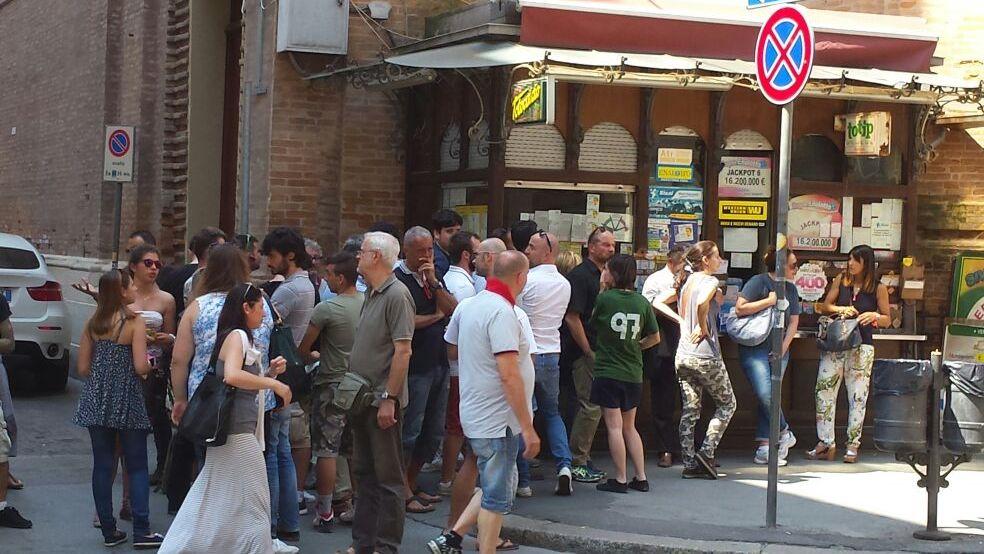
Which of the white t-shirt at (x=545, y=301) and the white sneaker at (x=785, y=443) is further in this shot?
the white sneaker at (x=785, y=443)

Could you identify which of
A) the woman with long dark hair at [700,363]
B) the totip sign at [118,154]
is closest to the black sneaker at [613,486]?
the woman with long dark hair at [700,363]

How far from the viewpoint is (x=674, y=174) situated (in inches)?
479

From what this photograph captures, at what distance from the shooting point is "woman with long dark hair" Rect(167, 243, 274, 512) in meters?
7.18

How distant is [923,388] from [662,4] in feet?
18.6

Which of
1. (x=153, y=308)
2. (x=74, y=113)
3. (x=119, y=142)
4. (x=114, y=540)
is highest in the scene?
(x=74, y=113)

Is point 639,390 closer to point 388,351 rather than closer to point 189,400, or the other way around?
point 388,351

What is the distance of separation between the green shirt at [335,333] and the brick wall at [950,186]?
24.1 ft

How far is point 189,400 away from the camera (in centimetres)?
702

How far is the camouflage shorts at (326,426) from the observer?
8.10 m

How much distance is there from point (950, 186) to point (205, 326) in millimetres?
8928

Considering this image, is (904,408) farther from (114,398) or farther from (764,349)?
(114,398)

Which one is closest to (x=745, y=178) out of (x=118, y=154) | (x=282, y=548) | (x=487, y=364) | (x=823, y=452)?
(x=823, y=452)

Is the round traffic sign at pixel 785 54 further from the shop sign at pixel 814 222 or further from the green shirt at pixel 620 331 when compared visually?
the shop sign at pixel 814 222

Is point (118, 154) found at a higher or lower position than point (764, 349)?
higher
